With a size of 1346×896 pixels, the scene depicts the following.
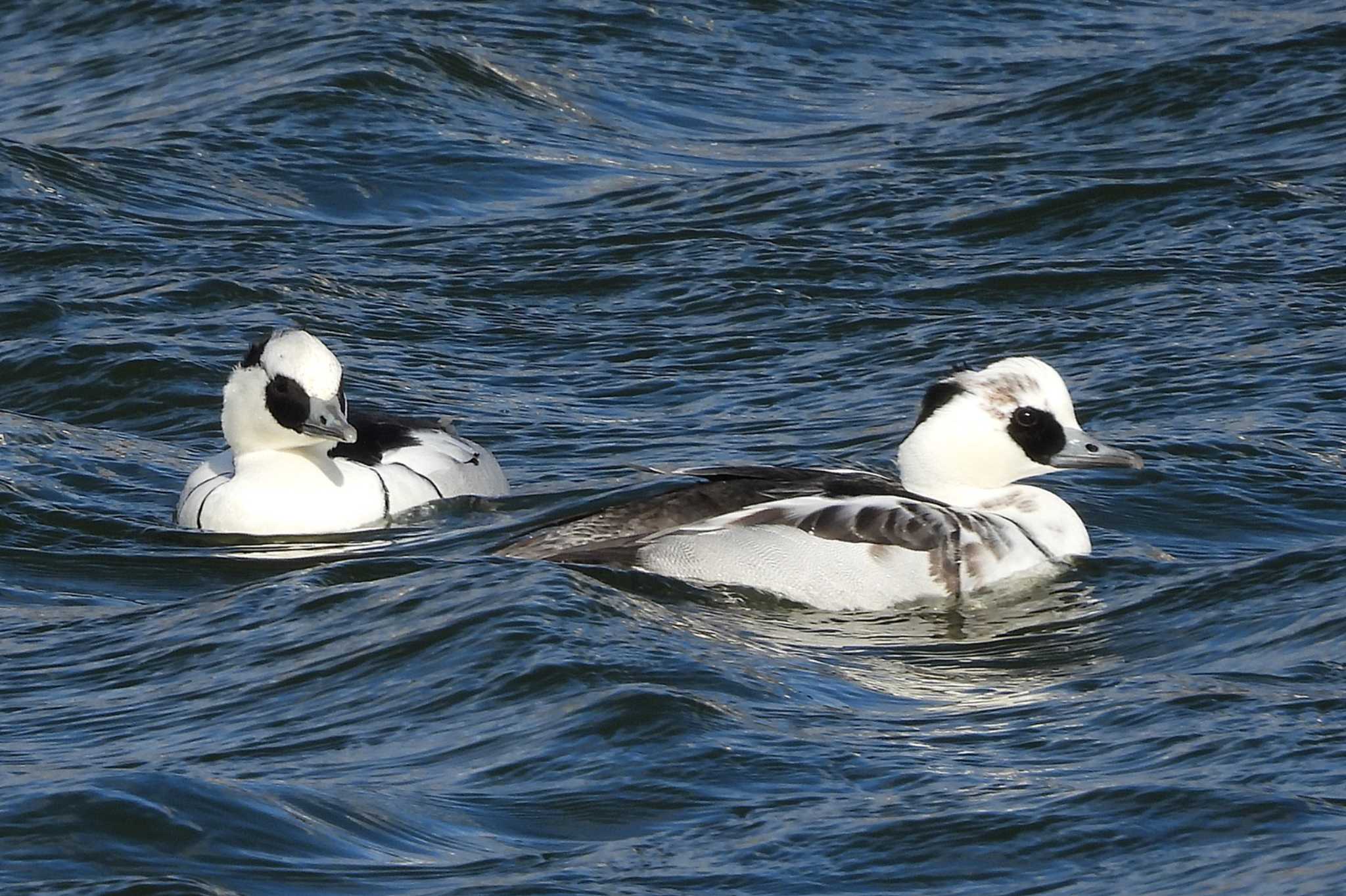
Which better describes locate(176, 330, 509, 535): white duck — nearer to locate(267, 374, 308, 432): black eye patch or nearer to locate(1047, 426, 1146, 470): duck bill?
locate(267, 374, 308, 432): black eye patch

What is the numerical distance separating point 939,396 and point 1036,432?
0.36 m

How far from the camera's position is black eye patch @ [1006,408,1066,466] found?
871 cm

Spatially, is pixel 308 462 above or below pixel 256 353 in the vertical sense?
below

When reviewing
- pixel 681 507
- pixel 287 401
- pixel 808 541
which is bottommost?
pixel 808 541

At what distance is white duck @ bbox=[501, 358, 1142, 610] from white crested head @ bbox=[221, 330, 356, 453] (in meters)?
1.25

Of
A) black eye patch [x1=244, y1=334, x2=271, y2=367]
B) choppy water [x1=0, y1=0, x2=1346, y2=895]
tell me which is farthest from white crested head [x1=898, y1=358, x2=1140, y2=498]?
black eye patch [x1=244, y1=334, x2=271, y2=367]

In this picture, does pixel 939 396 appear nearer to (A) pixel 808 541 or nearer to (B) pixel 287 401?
(A) pixel 808 541

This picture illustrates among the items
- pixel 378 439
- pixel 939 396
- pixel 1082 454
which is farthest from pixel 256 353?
pixel 1082 454

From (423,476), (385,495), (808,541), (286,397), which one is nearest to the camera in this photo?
(808,541)

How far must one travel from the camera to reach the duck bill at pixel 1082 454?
8.69 meters

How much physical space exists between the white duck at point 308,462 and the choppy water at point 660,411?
0.17 meters

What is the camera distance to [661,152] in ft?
49.9

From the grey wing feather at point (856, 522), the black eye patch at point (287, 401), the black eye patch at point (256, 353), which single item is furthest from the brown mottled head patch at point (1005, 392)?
the black eye patch at point (256, 353)

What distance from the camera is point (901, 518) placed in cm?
838
